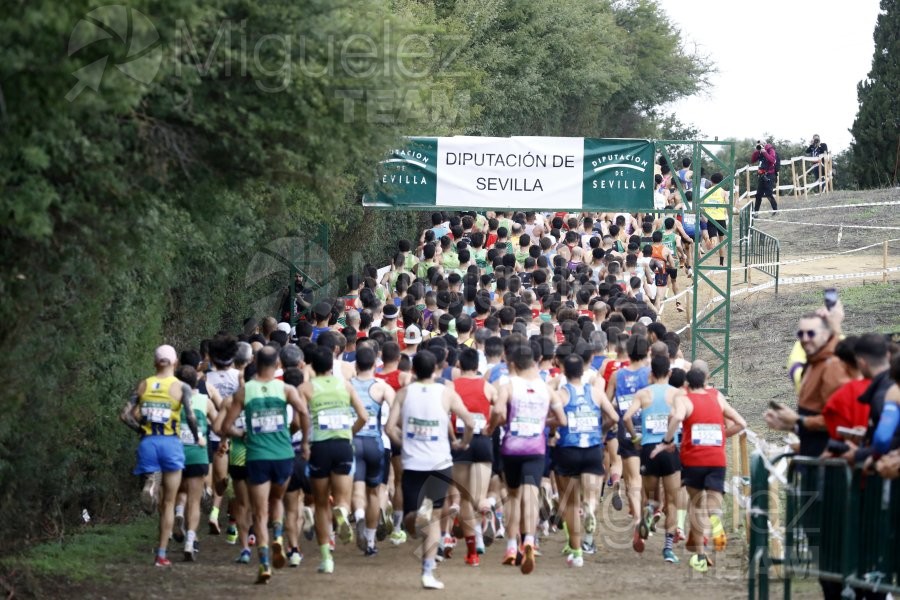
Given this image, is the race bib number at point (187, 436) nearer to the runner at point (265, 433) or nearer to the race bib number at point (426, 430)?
the runner at point (265, 433)

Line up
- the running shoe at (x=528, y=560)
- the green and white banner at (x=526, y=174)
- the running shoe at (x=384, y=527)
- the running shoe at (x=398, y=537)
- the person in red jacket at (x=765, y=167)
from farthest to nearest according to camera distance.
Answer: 1. the person in red jacket at (x=765, y=167)
2. the green and white banner at (x=526, y=174)
3. the running shoe at (x=384, y=527)
4. the running shoe at (x=398, y=537)
5. the running shoe at (x=528, y=560)

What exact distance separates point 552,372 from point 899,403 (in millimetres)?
5549

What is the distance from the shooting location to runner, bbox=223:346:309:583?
36.6 feet

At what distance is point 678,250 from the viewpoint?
2697cm

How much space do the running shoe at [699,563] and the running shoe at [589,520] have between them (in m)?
1.08

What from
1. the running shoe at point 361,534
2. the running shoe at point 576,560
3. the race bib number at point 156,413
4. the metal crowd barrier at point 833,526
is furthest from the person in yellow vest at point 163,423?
the metal crowd barrier at point 833,526

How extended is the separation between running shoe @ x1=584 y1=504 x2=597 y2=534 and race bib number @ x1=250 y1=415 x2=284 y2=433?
3.10 metres

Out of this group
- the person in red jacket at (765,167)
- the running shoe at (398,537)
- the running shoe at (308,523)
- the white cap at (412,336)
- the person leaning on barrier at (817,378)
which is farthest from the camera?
the person in red jacket at (765,167)

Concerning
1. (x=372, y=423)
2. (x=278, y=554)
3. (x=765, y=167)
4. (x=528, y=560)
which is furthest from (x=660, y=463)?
(x=765, y=167)

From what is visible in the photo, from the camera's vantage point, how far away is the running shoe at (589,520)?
12.5 metres

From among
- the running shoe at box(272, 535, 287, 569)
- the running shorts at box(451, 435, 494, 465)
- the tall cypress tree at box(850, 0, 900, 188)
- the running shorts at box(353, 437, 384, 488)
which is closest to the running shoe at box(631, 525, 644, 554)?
the running shorts at box(451, 435, 494, 465)

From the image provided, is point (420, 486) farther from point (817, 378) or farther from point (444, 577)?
point (817, 378)

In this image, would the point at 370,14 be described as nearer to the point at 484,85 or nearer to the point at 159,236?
the point at 159,236

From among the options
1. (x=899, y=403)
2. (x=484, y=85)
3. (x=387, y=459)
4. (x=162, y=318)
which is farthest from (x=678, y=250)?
(x=899, y=403)
